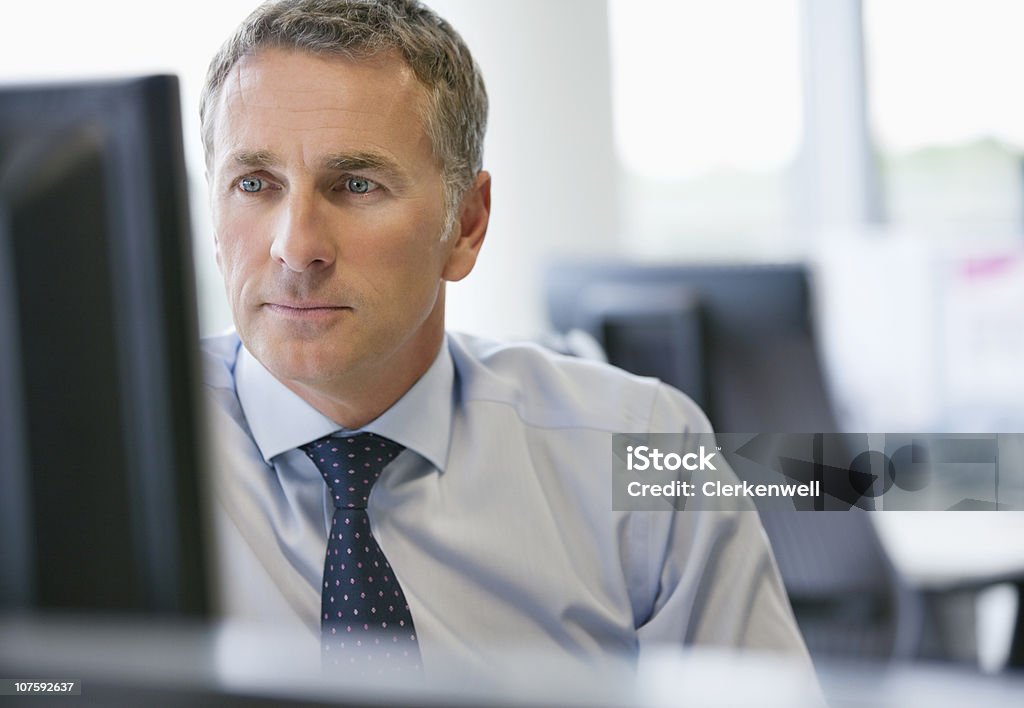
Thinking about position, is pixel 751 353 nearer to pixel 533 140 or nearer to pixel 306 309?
pixel 533 140

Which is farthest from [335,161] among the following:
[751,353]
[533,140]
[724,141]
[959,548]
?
[724,141]

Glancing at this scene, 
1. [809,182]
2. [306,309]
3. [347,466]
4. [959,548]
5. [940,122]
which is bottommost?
[959,548]

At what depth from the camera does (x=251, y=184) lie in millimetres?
658

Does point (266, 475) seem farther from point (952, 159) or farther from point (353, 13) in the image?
point (952, 159)

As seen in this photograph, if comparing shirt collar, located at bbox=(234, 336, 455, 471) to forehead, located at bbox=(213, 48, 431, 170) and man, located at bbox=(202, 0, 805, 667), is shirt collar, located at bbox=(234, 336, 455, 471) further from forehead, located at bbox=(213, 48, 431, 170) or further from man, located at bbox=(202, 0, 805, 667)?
forehead, located at bbox=(213, 48, 431, 170)

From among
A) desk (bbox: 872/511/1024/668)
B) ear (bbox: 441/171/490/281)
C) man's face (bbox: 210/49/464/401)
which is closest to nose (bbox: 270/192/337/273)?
man's face (bbox: 210/49/464/401)

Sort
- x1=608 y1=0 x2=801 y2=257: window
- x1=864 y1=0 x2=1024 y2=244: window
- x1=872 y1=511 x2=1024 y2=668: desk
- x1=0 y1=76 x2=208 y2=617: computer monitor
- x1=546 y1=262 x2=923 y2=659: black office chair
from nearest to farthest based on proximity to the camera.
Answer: x1=0 y1=76 x2=208 y2=617: computer monitor < x1=872 y1=511 x2=1024 y2=668: desk < x1=546 y1=262 x2=923 y2=659: black office chair < x1=608 y1=0 x2=801 y2=257: window < x1=864 y1=0 x2=1024 y2=244: window

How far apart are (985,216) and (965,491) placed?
239cm

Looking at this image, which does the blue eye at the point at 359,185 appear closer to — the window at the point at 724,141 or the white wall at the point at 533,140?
the white wall at the point at 533,140

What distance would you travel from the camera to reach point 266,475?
0.69 m

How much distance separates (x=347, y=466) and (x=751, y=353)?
37.8 inches

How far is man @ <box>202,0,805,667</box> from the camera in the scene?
654mm

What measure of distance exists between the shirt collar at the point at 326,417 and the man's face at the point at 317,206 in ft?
0.05

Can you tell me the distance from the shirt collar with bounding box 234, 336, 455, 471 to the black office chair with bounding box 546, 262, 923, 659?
1.23ft
